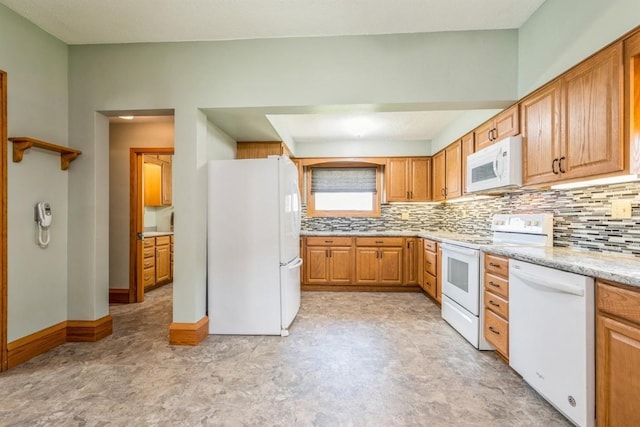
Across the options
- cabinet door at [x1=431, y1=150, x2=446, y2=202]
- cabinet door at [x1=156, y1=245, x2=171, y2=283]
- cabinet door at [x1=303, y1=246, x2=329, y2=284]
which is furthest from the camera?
cabinet door at [x1=156, y1=245, x2=171, y2=283]

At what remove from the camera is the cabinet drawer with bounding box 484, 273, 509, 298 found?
7.10ft

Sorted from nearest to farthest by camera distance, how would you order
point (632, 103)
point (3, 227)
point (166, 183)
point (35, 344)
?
point (632, 103)
point (3, 227)
point (35, 344)
point (166, 183)

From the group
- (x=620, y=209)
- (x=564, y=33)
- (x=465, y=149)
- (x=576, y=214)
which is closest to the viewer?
(x=620, y=209)

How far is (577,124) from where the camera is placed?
1.89 m

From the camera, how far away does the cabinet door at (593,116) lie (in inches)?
63.7

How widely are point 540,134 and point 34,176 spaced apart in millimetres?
3795

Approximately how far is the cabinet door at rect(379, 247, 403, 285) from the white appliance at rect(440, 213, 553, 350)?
1.19 m

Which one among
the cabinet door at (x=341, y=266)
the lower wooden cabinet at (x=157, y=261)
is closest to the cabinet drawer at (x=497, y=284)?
the cabinet door at (x=341, y=266)

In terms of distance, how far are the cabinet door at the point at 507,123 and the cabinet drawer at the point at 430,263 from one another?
1.56 meters

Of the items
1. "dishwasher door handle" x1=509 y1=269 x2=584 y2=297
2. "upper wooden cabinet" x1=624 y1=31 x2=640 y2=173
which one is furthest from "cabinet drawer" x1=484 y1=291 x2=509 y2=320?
"upper wooden cabinet" x1=624 y1=31 x2=640 y2=173

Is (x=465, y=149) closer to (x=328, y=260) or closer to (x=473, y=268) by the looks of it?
(x=473, y=268)

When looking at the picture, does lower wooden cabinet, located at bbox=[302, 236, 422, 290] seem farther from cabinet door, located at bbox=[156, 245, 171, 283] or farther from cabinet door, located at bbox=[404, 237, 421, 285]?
cabinet door, located at bbox=[156, 245, 171, 283]

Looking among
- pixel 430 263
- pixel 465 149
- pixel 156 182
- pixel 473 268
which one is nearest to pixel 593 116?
pixel 473 268

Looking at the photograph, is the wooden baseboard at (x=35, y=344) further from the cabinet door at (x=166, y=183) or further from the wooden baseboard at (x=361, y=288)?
the cabinet door at (x=166, y=183)
